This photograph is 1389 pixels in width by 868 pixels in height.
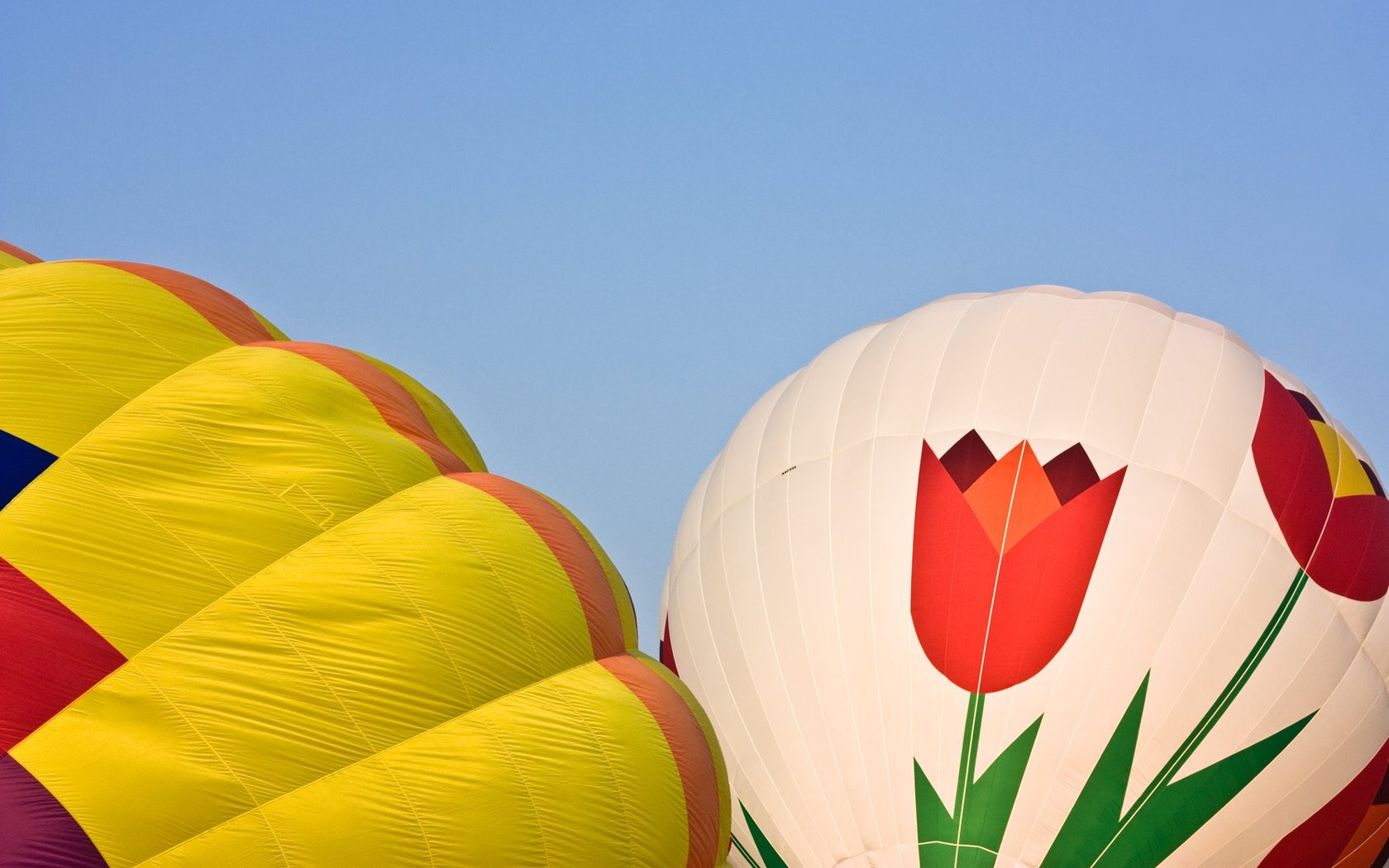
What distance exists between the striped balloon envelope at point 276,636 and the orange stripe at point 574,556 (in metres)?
0.01

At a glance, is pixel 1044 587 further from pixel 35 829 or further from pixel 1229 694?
pixel 35 829

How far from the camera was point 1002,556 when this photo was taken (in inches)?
288

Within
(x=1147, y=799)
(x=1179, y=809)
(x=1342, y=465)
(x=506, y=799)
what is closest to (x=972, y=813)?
(x=1147, y=799)

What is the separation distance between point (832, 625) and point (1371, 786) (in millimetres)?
2816

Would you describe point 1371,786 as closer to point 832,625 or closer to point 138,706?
point 832,625

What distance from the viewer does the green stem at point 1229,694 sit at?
6.97 meters

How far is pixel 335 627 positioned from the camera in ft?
12.9

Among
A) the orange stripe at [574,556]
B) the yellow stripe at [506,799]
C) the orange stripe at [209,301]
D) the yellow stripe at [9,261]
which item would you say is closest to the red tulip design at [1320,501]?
the orange stripe at [574,556]

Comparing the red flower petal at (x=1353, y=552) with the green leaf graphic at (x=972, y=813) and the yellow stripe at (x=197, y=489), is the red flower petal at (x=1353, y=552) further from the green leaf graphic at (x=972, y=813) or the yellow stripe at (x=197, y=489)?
the yellow stripe at (x=197, y=489)

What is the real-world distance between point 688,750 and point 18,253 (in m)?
2.70

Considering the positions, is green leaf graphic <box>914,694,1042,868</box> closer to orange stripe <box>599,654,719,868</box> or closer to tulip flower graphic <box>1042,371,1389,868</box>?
tulip flower graphic <box>1042,371,1389,868</box>

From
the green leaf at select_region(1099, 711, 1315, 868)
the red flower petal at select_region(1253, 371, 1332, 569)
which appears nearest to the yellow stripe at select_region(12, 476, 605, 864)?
the green leaf at select_region(1099, 711, 1315, 868)

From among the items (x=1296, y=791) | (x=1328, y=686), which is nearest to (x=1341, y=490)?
(x=1328, y=686)

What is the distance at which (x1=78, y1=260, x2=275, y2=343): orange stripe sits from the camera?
4.79m
